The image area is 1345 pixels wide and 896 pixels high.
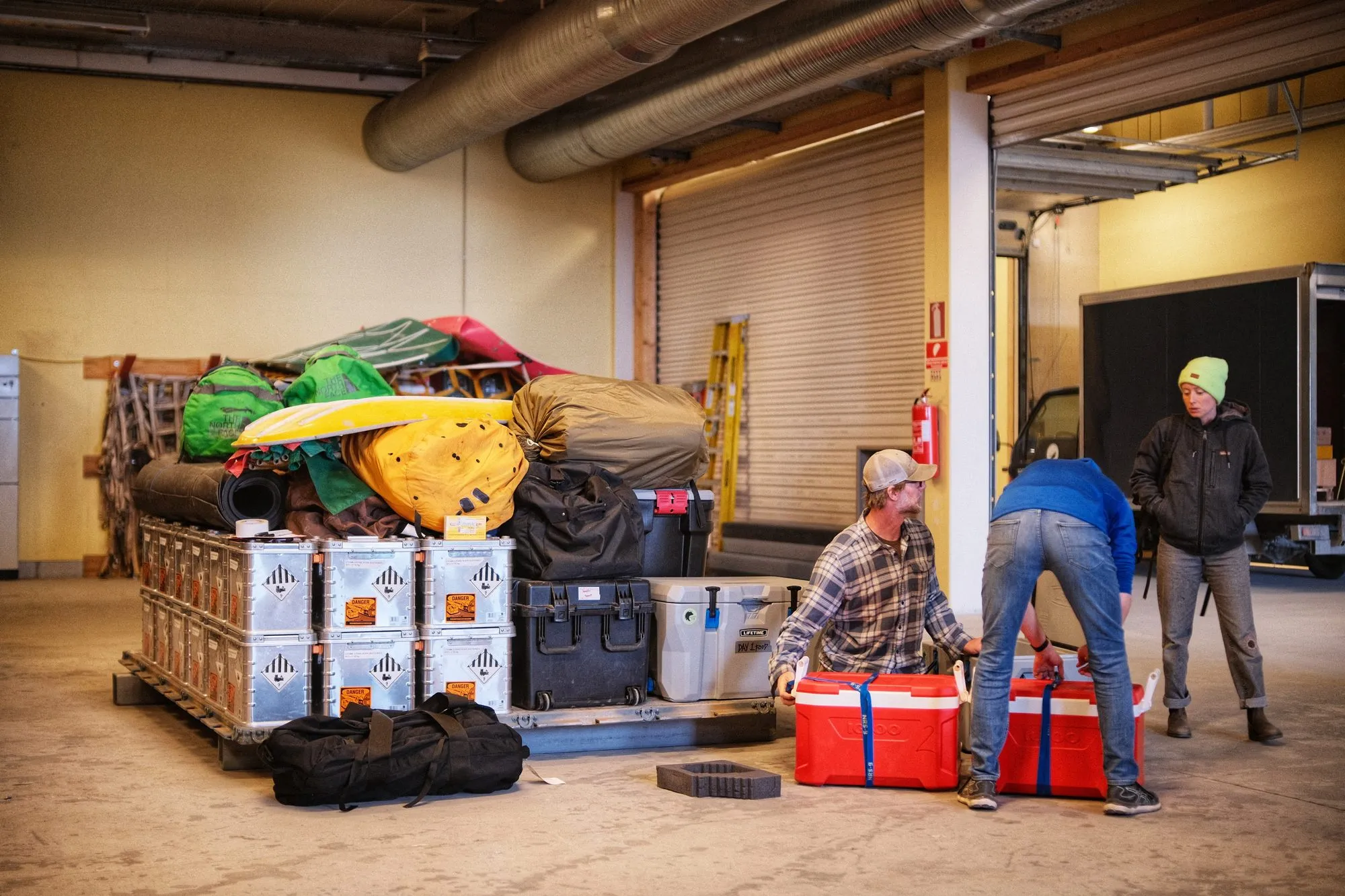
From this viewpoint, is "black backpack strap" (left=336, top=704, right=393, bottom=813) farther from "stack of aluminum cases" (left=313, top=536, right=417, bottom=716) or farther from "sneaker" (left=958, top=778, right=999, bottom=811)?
"sneaker" (left=958, top=778, right=999, bottom=811)

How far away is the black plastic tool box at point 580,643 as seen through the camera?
20.7ft

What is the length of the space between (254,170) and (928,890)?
12.7 meters

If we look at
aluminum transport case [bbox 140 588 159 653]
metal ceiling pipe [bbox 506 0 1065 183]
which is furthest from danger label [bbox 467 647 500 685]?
metal ceiling pipe [bbox 506 0 1065 183]

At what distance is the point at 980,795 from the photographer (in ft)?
17.6

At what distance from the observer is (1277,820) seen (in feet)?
17.1

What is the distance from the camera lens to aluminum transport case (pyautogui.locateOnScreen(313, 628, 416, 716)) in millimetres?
5945

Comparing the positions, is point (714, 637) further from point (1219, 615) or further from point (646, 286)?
point (646, 286)

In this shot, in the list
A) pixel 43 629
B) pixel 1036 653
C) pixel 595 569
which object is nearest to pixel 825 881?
pixel 1036 653

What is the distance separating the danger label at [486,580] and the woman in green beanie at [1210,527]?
10.2 ft

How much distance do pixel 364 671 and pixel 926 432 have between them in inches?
255

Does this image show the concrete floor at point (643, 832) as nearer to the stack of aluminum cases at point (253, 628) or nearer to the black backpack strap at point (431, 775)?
the black backpack strap at point (431, 775)

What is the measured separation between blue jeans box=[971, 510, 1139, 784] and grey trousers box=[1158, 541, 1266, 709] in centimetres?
168

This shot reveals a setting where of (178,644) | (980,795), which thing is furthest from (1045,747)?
(178,644)

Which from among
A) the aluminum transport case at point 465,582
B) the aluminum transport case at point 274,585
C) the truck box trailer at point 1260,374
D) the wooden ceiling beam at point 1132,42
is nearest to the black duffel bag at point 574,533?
the aluminum transport case at point 465,582
